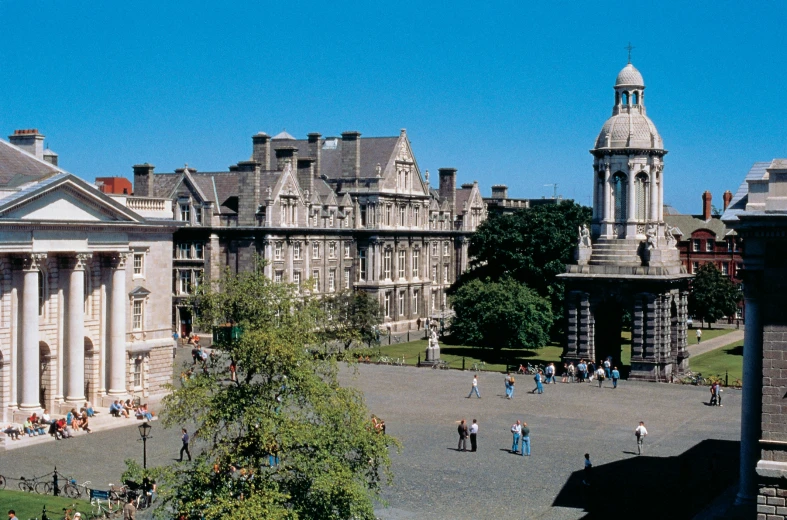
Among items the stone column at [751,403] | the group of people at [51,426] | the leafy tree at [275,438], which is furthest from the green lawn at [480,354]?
the leafy tree at [275,438]

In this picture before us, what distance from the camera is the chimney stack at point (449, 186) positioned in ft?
342

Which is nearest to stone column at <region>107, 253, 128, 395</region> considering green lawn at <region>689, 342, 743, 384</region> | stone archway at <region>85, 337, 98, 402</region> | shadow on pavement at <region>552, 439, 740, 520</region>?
stone archway at <region>85, 337, 98, 402</region>

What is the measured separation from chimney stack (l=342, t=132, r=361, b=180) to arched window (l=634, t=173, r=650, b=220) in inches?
1209

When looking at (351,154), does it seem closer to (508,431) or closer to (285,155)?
(285,155)

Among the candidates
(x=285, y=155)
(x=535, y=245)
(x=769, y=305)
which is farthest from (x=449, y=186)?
(x=769, y=305)

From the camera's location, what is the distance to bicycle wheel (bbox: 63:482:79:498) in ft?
116

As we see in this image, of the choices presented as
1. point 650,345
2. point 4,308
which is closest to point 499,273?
point 650,345

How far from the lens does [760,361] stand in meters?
26.8

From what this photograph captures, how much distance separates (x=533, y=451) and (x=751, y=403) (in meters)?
16.5

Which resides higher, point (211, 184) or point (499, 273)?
point (211, 184)

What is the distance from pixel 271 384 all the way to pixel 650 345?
38.1 m

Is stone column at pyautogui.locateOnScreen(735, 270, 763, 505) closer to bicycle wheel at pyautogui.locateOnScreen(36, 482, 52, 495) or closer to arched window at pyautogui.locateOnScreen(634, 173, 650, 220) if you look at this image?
bicycle wheel at pyautogui.locateOnScreen(36, 482, 52, 495)

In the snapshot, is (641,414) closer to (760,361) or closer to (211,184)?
(760,361)

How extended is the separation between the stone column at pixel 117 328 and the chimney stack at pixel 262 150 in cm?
3292
